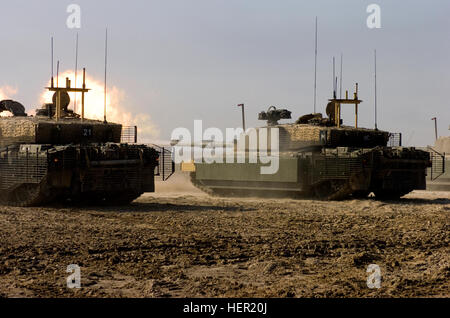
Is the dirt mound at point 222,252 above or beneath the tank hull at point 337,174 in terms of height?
beneath

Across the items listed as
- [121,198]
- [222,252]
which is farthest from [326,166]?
[222,252]

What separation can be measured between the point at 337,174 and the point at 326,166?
1.35 ft

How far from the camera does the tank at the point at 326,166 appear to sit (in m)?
19.7

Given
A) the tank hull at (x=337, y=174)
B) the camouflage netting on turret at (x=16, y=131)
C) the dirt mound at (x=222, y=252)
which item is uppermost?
the camouflage netting on turret at (x=16, y=131)

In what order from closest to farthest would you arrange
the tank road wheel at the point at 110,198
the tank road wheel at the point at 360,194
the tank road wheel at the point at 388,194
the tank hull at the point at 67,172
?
the tank hull at the point at 67,172
the tank road wheel at the point at 110,198
the tank road wheel at the point at 360,194
the tank road wheel at the point at 388,194

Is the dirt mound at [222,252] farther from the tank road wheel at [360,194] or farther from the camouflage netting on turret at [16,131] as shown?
the tank road wheel at [360,194]

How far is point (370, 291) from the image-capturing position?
7.52 meters

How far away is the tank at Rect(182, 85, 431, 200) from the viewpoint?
64.6 feet

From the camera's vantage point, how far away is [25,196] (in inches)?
678

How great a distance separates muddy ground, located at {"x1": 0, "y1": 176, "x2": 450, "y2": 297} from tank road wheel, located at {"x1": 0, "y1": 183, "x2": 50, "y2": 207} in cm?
43

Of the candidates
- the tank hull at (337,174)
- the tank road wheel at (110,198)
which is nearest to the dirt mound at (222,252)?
the tank road wheel at (110,198)

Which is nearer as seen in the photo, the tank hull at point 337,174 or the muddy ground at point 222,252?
the muddy ground at point 222,252

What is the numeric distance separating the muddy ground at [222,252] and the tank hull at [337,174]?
3.04 m
